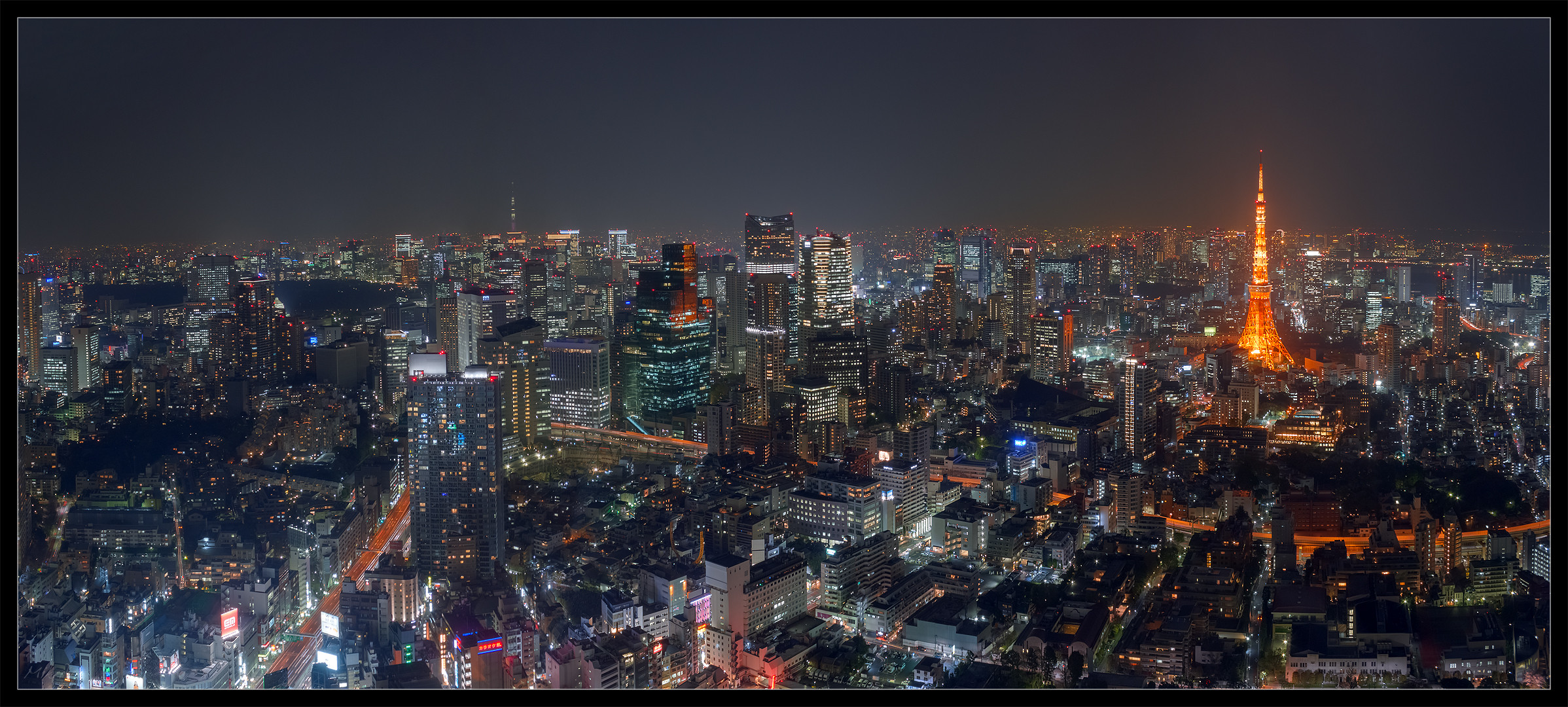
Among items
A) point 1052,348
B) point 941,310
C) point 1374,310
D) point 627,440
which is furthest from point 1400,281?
point 627,440

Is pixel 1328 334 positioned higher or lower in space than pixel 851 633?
higher

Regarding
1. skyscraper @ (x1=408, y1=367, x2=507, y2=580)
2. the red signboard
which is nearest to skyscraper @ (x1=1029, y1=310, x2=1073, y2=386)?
skyscraper @ (x1=408, y1=367, x2=507, y2=580)

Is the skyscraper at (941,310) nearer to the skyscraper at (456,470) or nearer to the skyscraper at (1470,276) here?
the skyscraper at (1470,276)

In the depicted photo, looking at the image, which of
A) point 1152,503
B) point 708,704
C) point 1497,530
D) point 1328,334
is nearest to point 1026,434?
point 1152,503

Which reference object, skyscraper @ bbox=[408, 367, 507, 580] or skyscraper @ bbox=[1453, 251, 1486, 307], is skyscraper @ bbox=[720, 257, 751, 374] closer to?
skyscraper @ bbox=[408, 367, 507, 580]

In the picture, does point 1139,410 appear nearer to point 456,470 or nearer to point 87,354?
point 456,470

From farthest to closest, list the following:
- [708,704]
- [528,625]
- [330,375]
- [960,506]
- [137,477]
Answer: [330,375] < [960,506] < [137,477] < [528,625] < [708,704]

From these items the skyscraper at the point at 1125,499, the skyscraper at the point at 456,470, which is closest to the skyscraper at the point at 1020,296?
the skyscraper at the point at 1125,499

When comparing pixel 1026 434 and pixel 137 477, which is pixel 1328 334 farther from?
pixel 137 477
